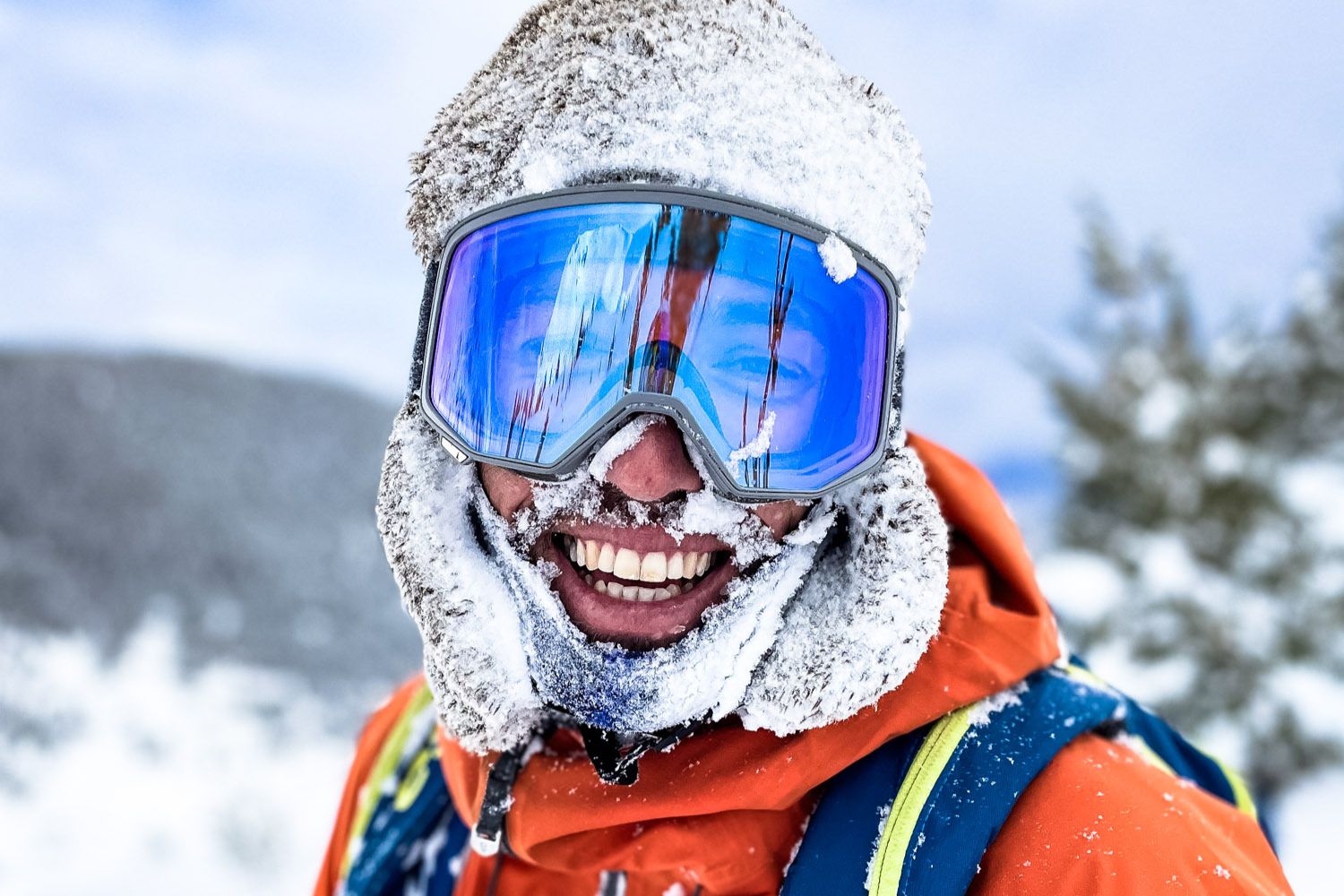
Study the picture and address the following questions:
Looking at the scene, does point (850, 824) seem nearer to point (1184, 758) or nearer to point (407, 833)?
point (1184, 758)

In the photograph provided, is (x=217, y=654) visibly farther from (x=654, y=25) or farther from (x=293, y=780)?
(x=654, y=25)

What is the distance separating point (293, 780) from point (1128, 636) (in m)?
6.41

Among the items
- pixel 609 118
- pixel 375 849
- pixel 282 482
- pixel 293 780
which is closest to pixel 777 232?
pixel 609 118

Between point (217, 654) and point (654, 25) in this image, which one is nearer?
point (654, 25)

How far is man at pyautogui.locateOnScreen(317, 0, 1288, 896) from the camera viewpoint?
1.43 metres

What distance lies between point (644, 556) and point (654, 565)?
24mm

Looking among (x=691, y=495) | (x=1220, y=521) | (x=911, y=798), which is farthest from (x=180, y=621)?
(x=1220, y=521)

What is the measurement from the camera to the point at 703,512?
1533 mm

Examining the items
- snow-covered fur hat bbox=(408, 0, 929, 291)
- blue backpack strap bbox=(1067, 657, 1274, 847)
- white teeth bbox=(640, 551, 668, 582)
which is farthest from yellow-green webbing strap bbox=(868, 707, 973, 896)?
snow-covered fur hat bbox=(408, 0, 929, 291)

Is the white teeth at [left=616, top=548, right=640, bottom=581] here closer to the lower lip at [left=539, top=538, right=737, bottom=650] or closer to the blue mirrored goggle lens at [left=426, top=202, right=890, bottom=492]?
the lower lip at [left=539, top=538, right=737, bottom=650]

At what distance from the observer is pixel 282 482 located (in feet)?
31.5

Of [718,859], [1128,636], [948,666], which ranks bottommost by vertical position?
[1128,636]

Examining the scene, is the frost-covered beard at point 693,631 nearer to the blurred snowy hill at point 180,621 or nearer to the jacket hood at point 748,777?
the jacket hood at point 748,777

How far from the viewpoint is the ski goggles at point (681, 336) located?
1474 mm
